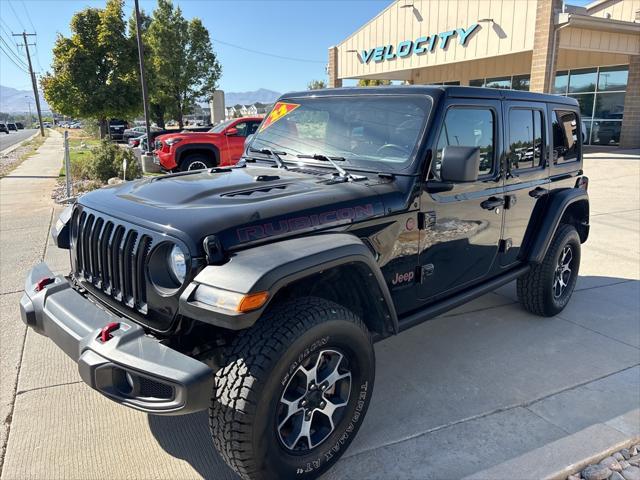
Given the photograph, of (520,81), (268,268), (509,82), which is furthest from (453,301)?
(509,82)

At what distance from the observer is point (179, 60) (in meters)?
32.1

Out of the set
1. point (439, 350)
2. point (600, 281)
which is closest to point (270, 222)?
point (439, 350)

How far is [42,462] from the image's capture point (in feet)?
8.51

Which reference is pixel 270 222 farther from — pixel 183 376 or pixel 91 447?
pixel 91 447

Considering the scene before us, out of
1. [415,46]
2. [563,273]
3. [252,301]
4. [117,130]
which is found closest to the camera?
[252,301]

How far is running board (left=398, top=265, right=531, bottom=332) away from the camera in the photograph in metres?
3.08

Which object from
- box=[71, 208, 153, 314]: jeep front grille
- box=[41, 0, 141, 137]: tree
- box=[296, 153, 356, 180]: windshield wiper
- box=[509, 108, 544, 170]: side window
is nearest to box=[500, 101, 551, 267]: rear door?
box=[509, 108, 544, 170]: side window

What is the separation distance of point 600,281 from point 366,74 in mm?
19607

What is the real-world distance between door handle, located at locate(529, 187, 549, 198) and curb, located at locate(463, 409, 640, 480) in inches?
70.8

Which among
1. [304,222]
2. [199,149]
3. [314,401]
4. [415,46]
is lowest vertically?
[314,401]

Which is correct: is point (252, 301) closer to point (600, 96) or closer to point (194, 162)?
point (194, 162)

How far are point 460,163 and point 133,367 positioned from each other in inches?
78.2

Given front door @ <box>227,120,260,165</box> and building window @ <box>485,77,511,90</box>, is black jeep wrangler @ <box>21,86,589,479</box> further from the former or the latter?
building window @ <box>485,77,511,90</box>

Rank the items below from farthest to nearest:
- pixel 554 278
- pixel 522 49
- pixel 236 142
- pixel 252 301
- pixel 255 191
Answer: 1. pixel 522 49
2. pixel 236 142
3. pixel 554 278
4. pixel 255 191
5. pixel 252 301
